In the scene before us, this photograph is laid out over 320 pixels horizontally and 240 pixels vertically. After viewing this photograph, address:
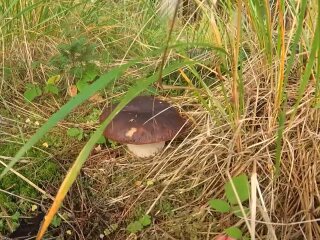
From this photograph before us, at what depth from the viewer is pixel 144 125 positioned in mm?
1768

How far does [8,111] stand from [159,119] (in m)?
0.72

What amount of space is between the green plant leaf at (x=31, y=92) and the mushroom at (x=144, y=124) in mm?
455

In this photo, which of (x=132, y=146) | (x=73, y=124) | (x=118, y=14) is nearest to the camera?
(x=132, y=146)

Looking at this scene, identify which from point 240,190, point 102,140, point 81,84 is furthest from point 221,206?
point 81,84

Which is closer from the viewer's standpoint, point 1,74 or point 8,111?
point 8,111

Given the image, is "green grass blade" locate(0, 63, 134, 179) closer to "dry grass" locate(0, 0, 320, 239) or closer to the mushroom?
"dry grass" locate(0, 0, 320, 239)

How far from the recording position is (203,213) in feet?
Result: 5.35

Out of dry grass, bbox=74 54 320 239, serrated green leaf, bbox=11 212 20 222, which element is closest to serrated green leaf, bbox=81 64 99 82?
dry grass, bbox=74 54 320 239

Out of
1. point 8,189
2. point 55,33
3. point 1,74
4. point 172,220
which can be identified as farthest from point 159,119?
point 55,33

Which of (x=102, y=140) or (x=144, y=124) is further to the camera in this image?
(x=102, y=140)

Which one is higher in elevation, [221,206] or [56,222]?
[221,206]

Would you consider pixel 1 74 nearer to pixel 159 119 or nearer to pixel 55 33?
pixel 55 33

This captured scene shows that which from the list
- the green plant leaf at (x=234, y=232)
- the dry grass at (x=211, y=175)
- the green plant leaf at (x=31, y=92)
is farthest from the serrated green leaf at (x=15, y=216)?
the green plant leaf at (x=234, y=232)

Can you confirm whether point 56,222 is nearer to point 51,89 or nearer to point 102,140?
point 102,140
